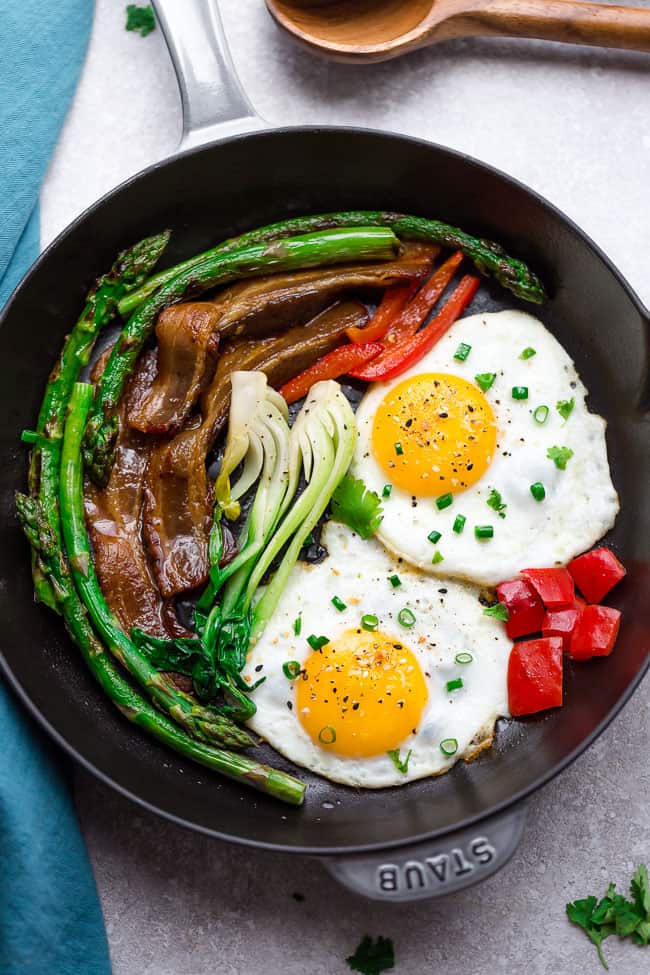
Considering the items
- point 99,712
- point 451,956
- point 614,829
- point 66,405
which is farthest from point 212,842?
point 66,405

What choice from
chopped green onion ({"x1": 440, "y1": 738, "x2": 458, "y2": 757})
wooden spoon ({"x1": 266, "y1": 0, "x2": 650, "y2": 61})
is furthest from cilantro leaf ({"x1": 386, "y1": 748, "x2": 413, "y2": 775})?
wooden spoon ({"x1": 266, "y1": 0, "x2": 650, "y2": 61})

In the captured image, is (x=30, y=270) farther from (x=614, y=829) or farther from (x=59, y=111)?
(x=614, y=829)

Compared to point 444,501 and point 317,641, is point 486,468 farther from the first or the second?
point 317,641

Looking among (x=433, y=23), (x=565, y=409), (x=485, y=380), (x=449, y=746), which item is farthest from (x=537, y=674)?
(x=433, y=23)

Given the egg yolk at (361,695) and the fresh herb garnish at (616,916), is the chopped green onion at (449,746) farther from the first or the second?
the fresh herb garnish at (616,916)

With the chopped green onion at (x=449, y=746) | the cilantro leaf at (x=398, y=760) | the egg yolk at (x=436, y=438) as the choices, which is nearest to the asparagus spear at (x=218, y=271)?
the egg yolk at (x=436, y=438)

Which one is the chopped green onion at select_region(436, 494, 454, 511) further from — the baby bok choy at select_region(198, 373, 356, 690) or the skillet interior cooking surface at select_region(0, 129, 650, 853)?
the skillet interior cooking surface at select_region(0, 129, 650, 853)
